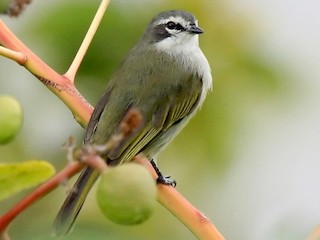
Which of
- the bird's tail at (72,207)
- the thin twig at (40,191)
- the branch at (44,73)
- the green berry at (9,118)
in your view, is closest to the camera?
the thin twig at (40,191)

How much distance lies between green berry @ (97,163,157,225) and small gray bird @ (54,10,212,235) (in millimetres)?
1321

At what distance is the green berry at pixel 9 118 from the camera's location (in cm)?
85

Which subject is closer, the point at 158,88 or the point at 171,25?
the point at 158,88

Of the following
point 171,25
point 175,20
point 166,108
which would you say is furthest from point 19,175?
point 171,25

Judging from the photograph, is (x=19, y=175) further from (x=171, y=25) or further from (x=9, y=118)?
(x=171, y=25)

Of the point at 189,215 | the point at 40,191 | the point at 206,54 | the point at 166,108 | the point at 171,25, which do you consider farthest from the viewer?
the point at 171,25

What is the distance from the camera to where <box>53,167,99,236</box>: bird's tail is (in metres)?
1.02

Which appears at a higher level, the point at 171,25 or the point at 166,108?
the point at 171,25

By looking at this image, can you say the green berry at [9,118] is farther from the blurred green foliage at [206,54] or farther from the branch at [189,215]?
the blurred green foliage at [206,54]

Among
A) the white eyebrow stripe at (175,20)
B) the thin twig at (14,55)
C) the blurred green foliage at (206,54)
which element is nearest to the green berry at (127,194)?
the thin twig at (14,55)

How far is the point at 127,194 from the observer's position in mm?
714

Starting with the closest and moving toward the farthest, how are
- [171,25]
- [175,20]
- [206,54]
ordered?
[206,54] → [175,20] → [171,25]

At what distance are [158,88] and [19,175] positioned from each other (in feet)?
6.86

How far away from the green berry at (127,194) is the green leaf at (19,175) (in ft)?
0.19
